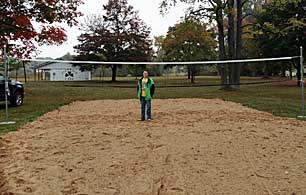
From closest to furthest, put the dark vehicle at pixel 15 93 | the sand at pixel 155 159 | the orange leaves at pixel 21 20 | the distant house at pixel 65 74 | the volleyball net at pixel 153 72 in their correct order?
the sand at pixel 155 159
the dark vehicle at pixel 15 93
the orange leaves at pixel 21 20
the volleyball net at pixel 153 72
the distant house at pixel 65 74

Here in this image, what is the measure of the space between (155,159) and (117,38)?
41.3 meters

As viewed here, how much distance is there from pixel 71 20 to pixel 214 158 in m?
18.5

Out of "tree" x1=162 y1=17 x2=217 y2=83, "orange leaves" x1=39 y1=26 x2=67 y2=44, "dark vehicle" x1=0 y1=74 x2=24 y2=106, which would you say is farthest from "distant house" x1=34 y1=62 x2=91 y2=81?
"dark vehicle" x1=0 y1=74 x2=24 y2=106

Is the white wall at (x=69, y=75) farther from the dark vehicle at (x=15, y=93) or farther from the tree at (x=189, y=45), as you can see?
the dark vehicle at (x=15, y=93)

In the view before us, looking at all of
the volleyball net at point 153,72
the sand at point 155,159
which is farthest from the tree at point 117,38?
the sand at point 155,159

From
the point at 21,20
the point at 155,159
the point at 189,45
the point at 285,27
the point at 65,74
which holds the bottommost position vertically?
the point at 155,159

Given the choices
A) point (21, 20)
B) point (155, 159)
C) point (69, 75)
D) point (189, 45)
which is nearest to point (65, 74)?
point (69, 75)

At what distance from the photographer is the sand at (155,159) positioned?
17.5 ft

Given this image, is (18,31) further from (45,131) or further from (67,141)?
(67,141)

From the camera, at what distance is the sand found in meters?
5.33

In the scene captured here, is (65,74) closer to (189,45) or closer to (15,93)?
(189,45)

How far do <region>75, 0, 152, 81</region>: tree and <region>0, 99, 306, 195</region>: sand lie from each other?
36.3 meters

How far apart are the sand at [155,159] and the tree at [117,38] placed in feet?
119

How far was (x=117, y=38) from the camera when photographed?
154ft
